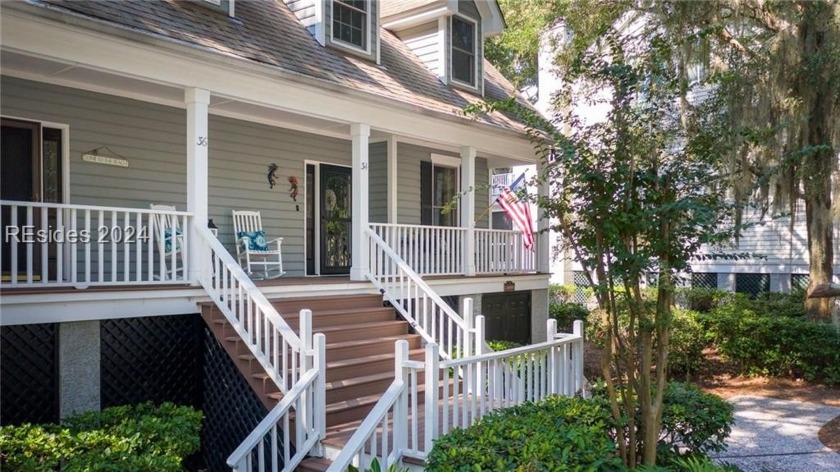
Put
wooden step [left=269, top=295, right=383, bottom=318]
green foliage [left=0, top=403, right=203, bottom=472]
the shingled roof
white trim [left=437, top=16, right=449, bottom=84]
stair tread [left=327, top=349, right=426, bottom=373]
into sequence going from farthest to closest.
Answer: white trim [left=437, top=16, right=449, bottom=84]
wooden step [left=269, top=295, right=383, bottom=318]
stair tread [left=327, top=349, right=426, bottom=373]
the shingled roof
green foliage [left=0, top=403, right=203, bottom=472]

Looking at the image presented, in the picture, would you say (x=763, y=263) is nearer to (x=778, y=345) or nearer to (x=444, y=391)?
(x=778, y=345)

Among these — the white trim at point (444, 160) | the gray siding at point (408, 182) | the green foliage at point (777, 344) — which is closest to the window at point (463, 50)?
the white trim at point (444, 160)

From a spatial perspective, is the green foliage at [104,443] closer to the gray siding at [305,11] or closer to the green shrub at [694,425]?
the green shrub at [694,425]

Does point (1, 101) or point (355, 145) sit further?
point (355, 145)

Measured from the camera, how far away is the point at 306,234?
10.7 metres

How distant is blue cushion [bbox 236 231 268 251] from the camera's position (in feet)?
30.2

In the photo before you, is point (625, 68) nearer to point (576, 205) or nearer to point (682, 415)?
point (576, 205)

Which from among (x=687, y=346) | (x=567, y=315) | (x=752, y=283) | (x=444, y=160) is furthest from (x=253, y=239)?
(x=752, y=283)

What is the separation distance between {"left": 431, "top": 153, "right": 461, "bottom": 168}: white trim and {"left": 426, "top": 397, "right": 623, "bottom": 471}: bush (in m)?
8.11

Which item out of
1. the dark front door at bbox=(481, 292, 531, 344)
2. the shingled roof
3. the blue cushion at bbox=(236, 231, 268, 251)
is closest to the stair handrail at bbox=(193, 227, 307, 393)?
the blue cushion at bbox=(236, 231, 268, 251)

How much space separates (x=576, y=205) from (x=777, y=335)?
26.9 feet

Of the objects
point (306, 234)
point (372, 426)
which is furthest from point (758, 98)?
point (372, 426)

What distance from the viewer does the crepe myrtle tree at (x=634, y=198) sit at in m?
4.75

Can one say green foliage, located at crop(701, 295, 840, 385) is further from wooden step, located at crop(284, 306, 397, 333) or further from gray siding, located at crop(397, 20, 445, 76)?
gray siding, located at crop(397, 20, 445, 76)
